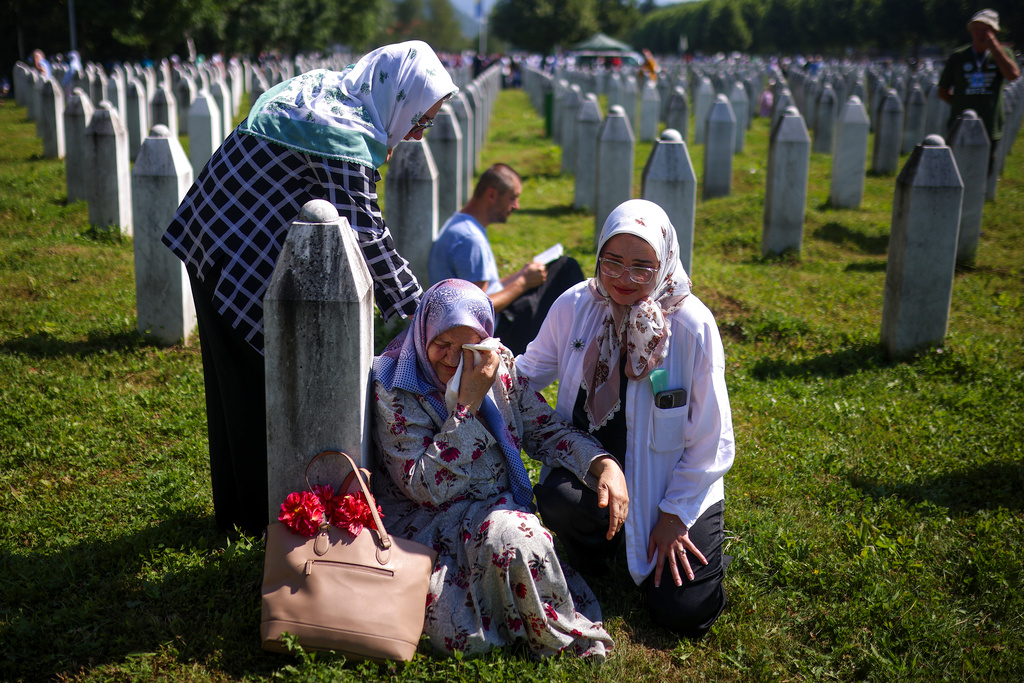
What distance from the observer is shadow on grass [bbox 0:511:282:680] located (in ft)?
9.41

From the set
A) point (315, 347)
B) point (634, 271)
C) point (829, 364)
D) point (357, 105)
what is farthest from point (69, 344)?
point (829, 364)

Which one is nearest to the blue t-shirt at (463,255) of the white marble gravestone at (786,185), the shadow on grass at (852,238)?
the white marble gravestone at (786,185)

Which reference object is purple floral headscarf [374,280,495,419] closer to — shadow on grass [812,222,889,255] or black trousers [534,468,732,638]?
black trousers [534,468,732,638]

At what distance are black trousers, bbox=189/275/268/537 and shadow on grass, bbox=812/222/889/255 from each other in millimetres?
7951

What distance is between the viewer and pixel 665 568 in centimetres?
325

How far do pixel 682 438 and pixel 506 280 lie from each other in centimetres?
235

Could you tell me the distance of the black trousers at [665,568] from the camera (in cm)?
317

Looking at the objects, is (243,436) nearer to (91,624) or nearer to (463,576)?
(91,624)

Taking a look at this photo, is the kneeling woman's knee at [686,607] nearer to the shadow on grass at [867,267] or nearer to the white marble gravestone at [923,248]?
the white marble gravestone at [923,248]

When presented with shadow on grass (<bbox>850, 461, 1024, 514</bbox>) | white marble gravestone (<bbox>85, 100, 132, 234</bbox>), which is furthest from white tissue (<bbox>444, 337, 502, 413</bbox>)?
white marble gravestone (<bbox>85, 100, 132, 234</bbox>)

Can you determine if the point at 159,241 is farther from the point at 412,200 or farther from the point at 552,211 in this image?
→ the point at 552,211

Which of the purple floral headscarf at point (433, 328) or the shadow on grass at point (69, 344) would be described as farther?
the shadow on grass at point (69, 344)

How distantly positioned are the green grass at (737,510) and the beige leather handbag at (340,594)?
0.14 m

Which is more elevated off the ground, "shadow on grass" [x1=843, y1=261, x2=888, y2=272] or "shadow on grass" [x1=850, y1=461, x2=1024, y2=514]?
"shadow on grass" [x1=843, y1=261, x2=888, y2=272]
